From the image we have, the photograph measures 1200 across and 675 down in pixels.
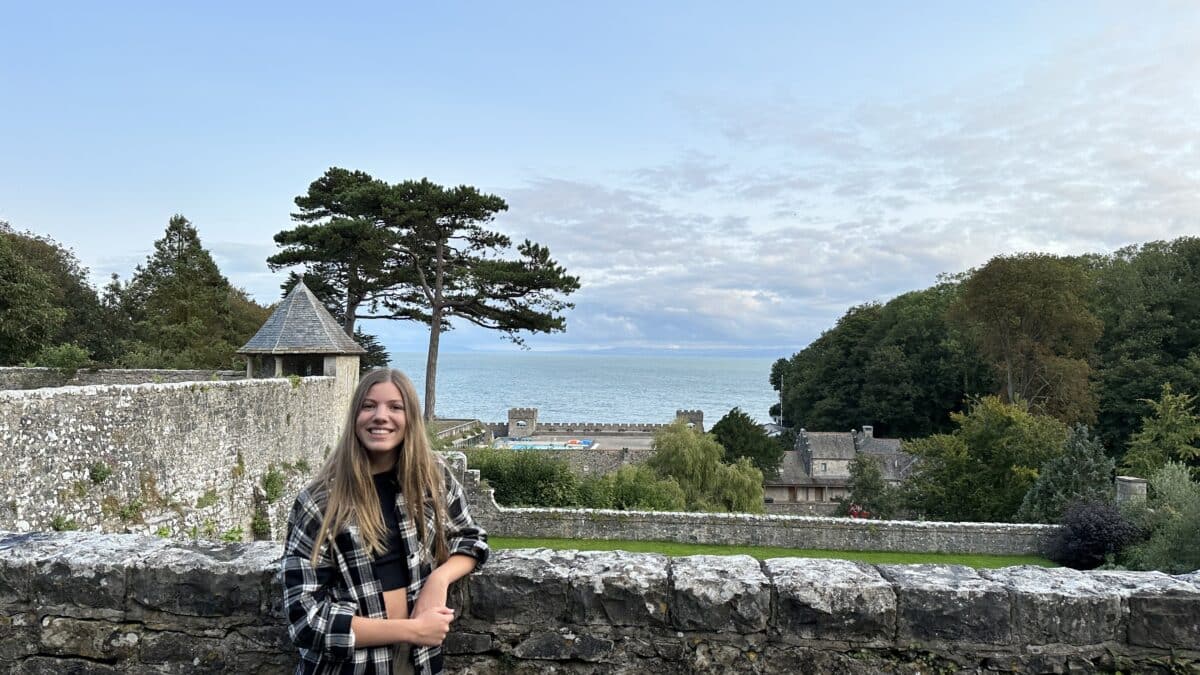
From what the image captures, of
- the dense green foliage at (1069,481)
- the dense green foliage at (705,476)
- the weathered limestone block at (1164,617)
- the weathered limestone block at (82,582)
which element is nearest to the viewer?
the weathered limestone block at (1164,617)

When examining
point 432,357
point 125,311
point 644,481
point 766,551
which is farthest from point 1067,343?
point 125,311

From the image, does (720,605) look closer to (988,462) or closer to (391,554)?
(391,554)

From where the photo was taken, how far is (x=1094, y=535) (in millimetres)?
15211

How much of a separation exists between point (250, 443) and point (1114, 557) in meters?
18.1

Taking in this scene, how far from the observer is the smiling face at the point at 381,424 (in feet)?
7.28

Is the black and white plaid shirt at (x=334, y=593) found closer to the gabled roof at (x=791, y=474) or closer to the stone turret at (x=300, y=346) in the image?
the stone turret at (x=300, y=346)

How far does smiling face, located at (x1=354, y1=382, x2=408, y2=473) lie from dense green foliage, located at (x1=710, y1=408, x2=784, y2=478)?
31.5m

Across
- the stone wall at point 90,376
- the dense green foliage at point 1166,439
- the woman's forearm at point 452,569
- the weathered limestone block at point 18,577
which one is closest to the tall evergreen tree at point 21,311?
the stone wall at point 90,376

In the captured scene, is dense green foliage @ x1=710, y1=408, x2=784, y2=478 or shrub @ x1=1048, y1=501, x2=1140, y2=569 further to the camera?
dense green foliage @ x1=710, y1=408, x2=784, y2=478

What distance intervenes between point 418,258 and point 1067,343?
30.6 m

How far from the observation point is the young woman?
2055mm

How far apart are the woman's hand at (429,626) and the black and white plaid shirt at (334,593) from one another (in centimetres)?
9

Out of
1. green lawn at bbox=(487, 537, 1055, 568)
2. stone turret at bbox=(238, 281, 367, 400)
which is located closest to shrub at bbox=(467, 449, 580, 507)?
green lawn at bbox=(487, 537, 1055, 568)

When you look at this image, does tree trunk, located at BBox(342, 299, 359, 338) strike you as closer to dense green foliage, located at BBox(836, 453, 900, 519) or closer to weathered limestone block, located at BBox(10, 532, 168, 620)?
dense green foliage, located at BBox(836, 453, 900, 519)
